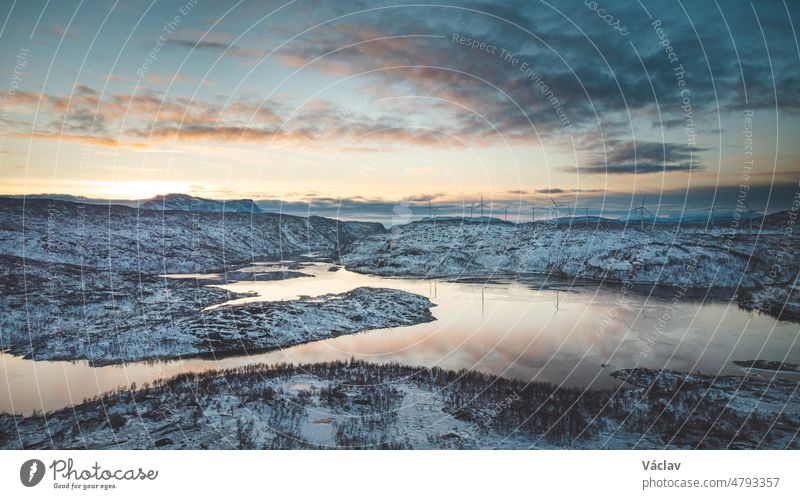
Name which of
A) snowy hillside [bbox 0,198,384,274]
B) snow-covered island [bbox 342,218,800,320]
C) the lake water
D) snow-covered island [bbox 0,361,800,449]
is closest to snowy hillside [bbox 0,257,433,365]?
the lake water

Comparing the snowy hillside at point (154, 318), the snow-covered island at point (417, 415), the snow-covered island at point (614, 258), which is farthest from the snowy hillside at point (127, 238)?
the snow-covered island at point (417, 415)

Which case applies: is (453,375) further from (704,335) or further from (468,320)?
(704,335)

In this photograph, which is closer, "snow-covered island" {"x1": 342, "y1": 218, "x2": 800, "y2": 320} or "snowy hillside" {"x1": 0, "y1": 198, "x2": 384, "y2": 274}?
"snow-covered island" {"x1": 342, "y1": 218, "x2": 800, "y2": 320}

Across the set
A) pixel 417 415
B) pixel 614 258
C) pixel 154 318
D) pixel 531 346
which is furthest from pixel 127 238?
pixel 614 258

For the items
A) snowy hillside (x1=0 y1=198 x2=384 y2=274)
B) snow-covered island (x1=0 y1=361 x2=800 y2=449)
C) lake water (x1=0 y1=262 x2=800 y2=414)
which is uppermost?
snowy hillside (x1=0 y1=198 x2=384 y2=274)

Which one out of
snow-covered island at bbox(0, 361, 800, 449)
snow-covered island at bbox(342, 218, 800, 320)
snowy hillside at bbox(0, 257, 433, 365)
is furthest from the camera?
snow-covered island at bbox(342, 218, 800, 320)

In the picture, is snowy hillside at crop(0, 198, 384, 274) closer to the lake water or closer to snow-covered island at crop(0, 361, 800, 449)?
the lake water

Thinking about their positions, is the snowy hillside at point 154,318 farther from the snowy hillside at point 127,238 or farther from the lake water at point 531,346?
the snowy hillside at point 127,238

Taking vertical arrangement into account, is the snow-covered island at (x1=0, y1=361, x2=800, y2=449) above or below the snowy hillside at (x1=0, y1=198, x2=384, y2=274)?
below
